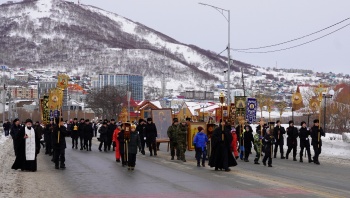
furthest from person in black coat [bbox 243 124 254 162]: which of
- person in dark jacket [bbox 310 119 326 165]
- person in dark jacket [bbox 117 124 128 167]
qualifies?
person in dark jacket [bbox 117 124 128 167]

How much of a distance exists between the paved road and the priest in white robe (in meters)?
1.16

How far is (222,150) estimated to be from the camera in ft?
62.8

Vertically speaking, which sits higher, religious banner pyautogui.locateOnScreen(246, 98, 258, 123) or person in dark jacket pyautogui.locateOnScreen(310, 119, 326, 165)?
religious banner pyautogui.locateOnScreen(246, 98, 258, 123)

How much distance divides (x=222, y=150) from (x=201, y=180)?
305 cm

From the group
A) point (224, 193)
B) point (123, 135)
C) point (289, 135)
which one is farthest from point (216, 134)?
point (289, 135)

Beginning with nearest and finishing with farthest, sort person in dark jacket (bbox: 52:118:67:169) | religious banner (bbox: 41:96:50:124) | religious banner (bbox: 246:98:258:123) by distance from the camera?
person in dark jacket (bbox: 52:118:67:169)
religious banner (bbox: 246:98:258:123)
religious banner (bbox: 41:96:50:124)

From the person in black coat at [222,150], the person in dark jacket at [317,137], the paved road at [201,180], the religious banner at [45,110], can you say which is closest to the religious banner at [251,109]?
the person in dark jacket at [317,137]

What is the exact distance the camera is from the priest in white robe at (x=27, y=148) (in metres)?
19.1

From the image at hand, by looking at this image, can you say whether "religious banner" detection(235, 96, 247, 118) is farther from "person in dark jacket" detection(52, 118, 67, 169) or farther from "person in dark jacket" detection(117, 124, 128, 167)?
"person in dark jacket" detection(52, 118, 67, 169)

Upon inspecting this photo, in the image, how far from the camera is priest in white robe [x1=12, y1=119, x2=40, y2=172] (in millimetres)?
19109

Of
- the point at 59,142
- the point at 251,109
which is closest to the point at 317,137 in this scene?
the point at 59,142

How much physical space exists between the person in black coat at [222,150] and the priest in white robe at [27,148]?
5969 millimetres

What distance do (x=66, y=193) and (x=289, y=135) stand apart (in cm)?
1482

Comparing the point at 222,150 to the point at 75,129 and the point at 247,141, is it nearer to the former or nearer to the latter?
the point at 247,141
